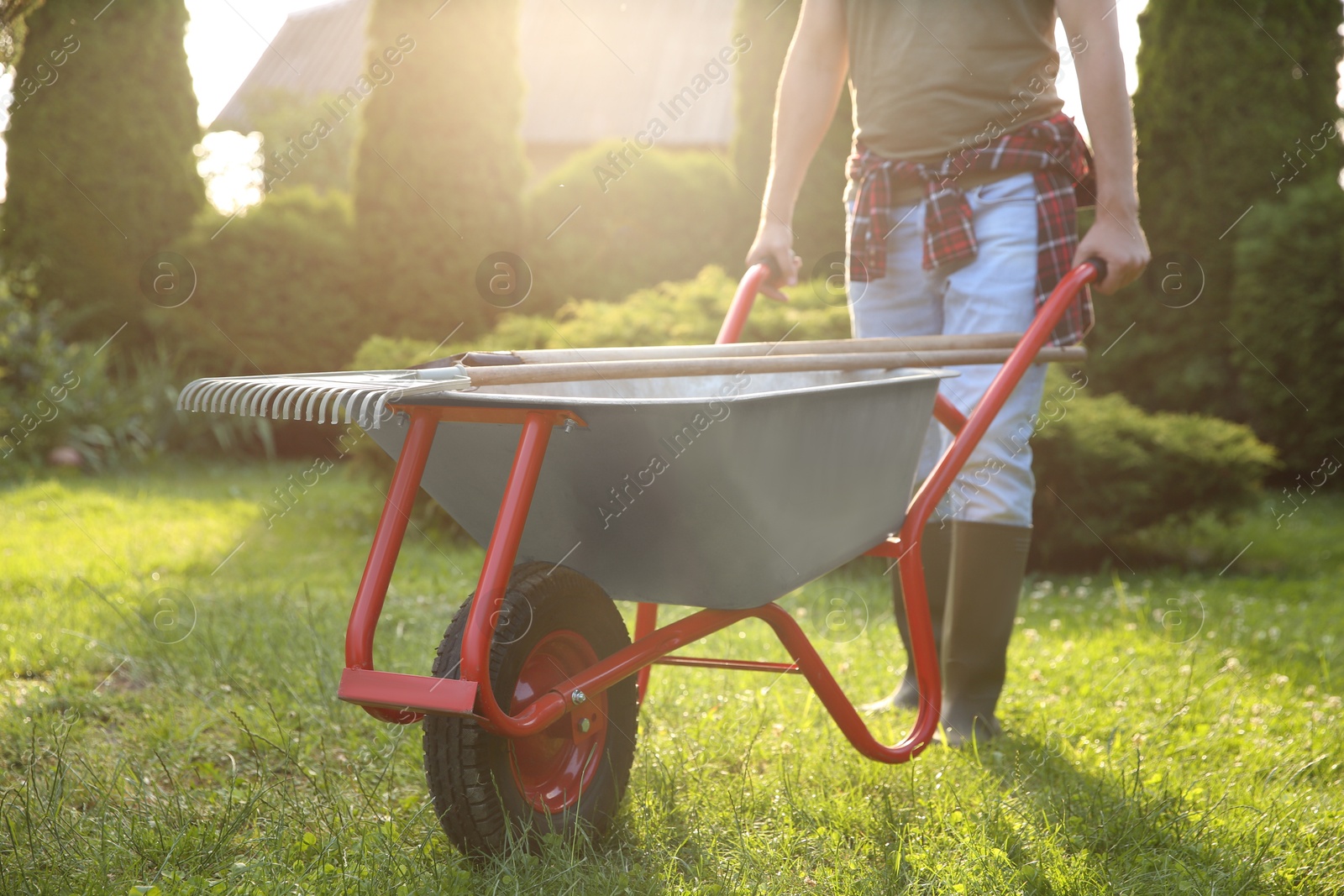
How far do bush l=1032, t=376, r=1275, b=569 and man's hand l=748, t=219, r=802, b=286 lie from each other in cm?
201

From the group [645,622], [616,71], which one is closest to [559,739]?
[645,622]

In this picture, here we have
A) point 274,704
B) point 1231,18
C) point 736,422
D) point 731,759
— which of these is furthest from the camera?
point 1231,18

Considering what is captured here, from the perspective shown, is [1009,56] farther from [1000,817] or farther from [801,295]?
[801,295]

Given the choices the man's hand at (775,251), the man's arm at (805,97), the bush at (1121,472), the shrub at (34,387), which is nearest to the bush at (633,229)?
the shrub at (34,387)

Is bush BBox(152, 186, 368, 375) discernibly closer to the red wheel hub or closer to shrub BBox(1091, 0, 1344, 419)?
shrub BBox(1091, 0, 1344, 419)

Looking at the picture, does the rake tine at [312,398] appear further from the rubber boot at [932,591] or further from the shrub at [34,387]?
the shrub at [34,387]

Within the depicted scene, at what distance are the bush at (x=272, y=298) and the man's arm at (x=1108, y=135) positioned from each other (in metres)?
5.53

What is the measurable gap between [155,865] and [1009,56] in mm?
1934

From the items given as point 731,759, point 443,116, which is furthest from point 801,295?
point 443,116

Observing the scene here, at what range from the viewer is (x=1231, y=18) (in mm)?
5938

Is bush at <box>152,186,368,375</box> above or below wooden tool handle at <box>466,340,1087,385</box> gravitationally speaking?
below

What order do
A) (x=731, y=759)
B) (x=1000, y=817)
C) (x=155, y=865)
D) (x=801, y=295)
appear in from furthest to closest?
(x=801, y=295)
(x=731, y=759)
(x=1000, y=817)
(x=155, y=865)

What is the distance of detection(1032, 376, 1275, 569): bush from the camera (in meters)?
4.07

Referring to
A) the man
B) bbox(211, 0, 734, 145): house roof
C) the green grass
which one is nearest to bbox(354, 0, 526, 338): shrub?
the green grass
